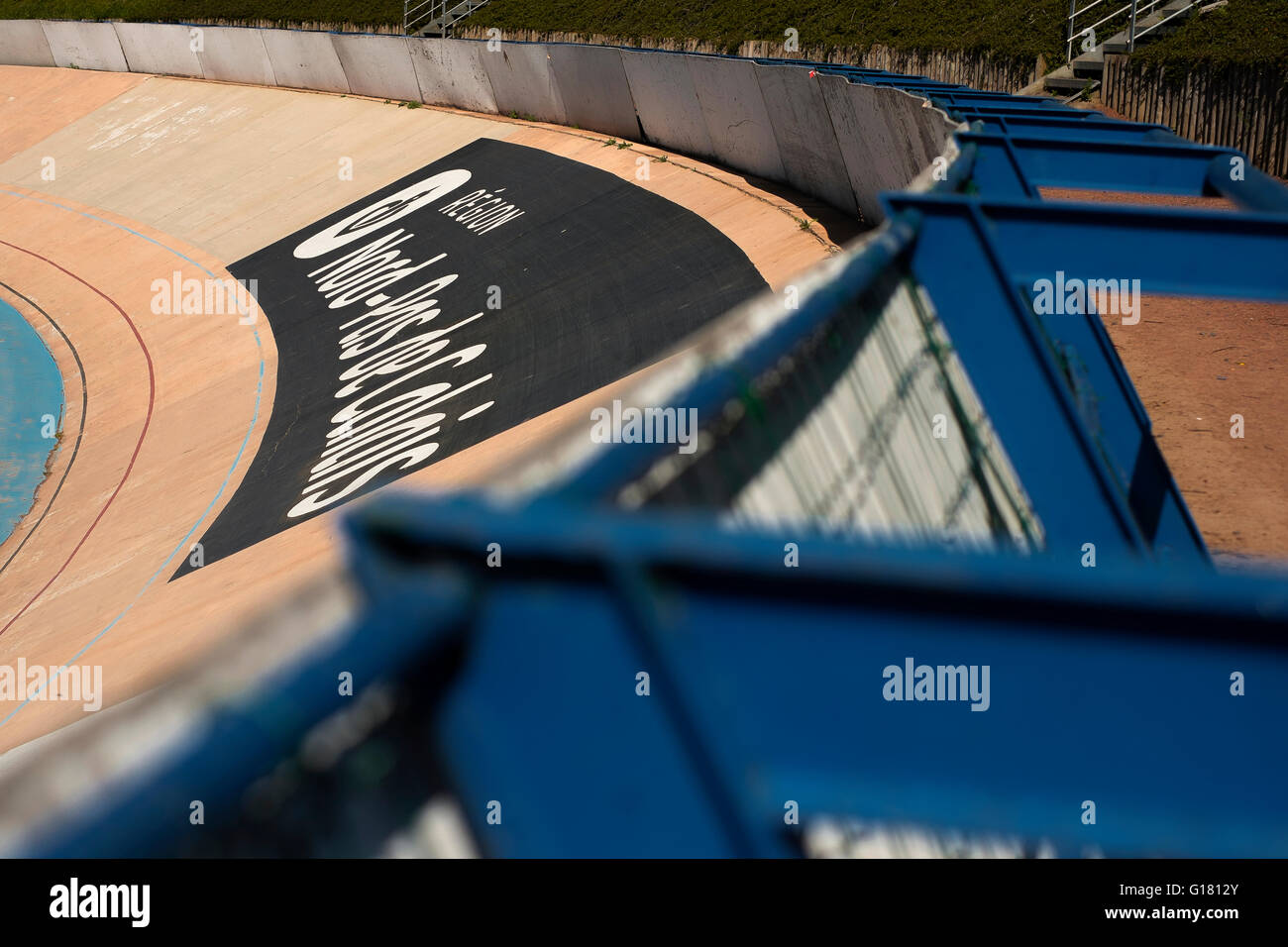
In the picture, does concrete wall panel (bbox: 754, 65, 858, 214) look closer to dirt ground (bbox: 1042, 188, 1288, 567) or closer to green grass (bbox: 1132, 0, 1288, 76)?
green grass (bbox: 1132, 0, 1288, 76)

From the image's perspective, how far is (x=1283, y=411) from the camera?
7.82 m

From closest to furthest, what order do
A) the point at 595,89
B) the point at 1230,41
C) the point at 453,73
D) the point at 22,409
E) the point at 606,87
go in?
1. the point at 1230,41
2. the point at 22,409
3. the point at 606,87
4. the point at 595,89
5. the point at 453,73

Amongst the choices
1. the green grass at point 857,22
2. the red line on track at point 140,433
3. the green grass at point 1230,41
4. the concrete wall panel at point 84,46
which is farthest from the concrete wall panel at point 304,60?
the green grass at point 1230,41

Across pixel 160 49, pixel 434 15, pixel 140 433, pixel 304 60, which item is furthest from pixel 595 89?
pixel 160 49

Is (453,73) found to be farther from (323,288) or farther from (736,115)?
(736,115)

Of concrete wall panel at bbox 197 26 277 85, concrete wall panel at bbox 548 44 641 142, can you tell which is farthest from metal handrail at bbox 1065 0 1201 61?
concrete wall panel at bbox 197 26 277 85

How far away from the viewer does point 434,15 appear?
1346 inches

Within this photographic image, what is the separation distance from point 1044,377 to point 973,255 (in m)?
0.49

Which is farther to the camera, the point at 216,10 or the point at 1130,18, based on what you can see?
the point at 216,10

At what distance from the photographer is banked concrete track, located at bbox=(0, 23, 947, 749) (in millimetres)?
11609

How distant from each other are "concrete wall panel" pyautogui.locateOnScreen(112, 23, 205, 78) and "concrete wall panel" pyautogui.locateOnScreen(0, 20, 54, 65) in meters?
3.80

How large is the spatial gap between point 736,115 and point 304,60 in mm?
16258
